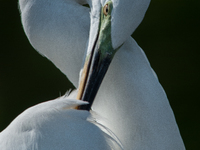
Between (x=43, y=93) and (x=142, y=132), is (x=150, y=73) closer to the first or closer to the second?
(x=142, y=132)

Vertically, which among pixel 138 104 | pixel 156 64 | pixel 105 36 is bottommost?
pixel 156 64

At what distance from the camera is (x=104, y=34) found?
3.37 ft

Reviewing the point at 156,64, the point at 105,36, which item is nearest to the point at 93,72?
the point at 105,36

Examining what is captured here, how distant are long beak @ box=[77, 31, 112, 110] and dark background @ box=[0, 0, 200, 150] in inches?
79.6

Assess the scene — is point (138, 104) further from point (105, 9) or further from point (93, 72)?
point (105, 9)

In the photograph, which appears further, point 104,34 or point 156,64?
point 156,64

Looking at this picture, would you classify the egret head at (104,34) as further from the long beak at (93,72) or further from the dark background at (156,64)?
the dark background at (156,64)

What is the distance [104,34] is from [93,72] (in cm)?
11

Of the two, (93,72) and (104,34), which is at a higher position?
(104,34)

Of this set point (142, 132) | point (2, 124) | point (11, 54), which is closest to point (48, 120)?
point (142, 132)

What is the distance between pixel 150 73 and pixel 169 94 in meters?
2.05

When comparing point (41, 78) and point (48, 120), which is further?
point (41, 78)

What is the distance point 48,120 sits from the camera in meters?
1.02

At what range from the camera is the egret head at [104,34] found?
3.20 feet
